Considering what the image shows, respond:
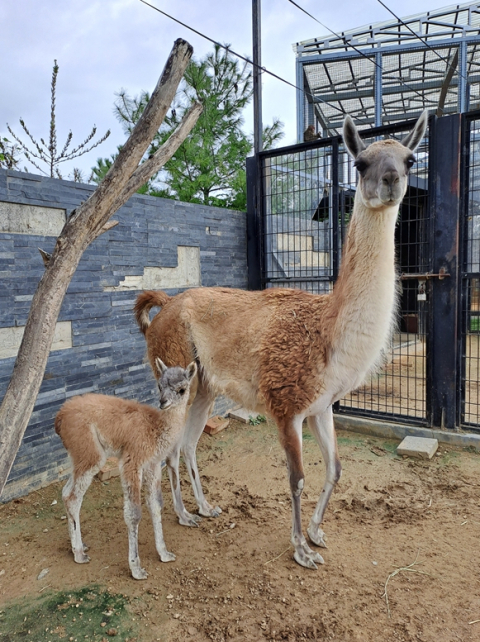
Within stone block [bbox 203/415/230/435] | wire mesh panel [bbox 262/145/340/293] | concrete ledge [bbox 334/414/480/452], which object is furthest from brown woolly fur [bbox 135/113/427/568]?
wire mesh panel [bbox 262/145/340/293]

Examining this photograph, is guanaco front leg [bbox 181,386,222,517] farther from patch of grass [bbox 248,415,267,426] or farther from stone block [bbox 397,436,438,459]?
stone block [bbox 397,436,438,459]

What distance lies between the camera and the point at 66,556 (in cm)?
298

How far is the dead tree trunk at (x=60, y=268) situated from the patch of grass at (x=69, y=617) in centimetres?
98

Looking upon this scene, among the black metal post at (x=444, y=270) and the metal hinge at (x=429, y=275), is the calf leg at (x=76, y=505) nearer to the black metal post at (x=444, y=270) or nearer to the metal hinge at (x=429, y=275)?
the metal hinge at (x=429, y=275)

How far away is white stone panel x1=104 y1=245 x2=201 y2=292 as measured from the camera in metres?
4.69

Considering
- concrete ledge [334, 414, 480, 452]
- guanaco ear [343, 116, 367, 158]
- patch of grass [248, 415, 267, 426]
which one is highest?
guanaco ear [343, 116, 367, 158]

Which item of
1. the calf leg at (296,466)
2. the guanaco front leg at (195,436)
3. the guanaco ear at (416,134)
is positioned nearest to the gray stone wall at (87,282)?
the guanaco front leg at (195,436)

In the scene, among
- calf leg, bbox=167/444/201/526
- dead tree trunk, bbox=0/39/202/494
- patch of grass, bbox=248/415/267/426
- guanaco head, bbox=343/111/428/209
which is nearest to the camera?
dead tree trunk, bbox=0/39/202/494

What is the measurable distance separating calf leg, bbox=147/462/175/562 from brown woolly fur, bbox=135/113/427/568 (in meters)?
0.40

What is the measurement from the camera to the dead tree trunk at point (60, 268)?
1996 millimetres

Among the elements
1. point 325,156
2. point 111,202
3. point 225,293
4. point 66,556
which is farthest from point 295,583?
point 325,156

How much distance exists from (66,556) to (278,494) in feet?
6.15

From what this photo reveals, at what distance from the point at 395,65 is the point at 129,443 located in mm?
12458

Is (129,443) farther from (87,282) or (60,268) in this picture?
(87,282)
